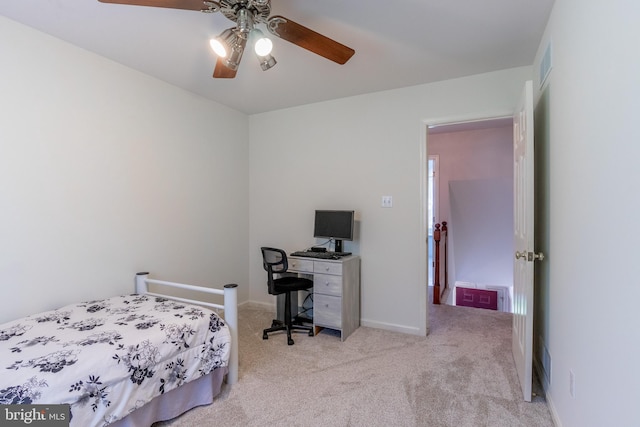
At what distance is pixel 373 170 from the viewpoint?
131 inches

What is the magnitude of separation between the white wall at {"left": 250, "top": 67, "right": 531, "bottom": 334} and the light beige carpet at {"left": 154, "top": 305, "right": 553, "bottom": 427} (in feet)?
1.62

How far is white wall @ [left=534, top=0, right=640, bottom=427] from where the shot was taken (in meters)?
1.00

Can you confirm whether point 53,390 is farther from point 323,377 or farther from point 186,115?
point 186,115

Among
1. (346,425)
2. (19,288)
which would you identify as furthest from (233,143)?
(346,425)

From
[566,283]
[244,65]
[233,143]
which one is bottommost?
[566,283]

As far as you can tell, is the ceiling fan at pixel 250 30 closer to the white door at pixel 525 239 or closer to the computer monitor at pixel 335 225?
the white door at pixel 525 239

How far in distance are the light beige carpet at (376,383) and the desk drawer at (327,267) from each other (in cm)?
62

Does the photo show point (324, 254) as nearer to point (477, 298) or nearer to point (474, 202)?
point (474, 202)

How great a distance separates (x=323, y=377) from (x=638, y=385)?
1.80 meters

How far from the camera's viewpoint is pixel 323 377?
2342 millimetres

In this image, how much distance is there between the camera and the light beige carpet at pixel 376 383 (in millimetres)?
1887

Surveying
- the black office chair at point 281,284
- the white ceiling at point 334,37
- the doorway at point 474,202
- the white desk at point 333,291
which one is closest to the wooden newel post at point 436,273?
the doorway at point 474,202

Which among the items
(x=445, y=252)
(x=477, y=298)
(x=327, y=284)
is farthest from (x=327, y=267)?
(x=477, y=298)

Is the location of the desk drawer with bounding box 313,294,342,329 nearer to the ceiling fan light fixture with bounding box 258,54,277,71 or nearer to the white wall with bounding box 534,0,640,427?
the white wall with bounding box 534,0,640,427
